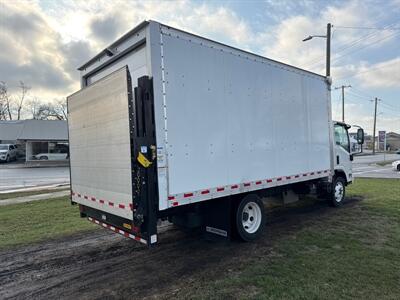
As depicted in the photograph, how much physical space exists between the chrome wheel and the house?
36.5 metres

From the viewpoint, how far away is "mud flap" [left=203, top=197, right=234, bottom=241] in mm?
5371

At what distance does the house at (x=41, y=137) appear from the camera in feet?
125

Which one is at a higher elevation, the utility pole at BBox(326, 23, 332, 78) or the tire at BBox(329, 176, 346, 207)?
the utility pole at BBox(326, 23, 332, 78)

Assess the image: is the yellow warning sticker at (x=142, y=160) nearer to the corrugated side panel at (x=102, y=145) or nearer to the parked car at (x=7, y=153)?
the corrugated side panel at (x=102, y=145)

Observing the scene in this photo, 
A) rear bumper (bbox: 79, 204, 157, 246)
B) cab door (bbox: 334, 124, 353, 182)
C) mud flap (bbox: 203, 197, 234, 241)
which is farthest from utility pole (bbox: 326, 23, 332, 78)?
rear bumper (bbox: 79, 204, 157, 246)

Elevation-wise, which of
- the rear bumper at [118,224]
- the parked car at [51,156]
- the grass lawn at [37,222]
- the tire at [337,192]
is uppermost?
the parked car at [51,156]

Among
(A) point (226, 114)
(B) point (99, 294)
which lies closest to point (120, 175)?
(B) point (99, 294)

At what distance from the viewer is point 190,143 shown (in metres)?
4.59

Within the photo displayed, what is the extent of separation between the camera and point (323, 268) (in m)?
4.60

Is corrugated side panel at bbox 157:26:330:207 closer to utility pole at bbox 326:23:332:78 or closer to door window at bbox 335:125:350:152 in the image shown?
door window at bbox 335:125:350:152

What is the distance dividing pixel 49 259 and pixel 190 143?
328 centimetres

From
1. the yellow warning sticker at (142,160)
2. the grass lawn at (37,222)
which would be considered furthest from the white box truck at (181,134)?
the grass lawn at (37,222)

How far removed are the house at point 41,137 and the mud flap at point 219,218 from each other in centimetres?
3659

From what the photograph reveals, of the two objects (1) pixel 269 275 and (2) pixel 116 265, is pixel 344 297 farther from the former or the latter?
(2) pixel 116 265
